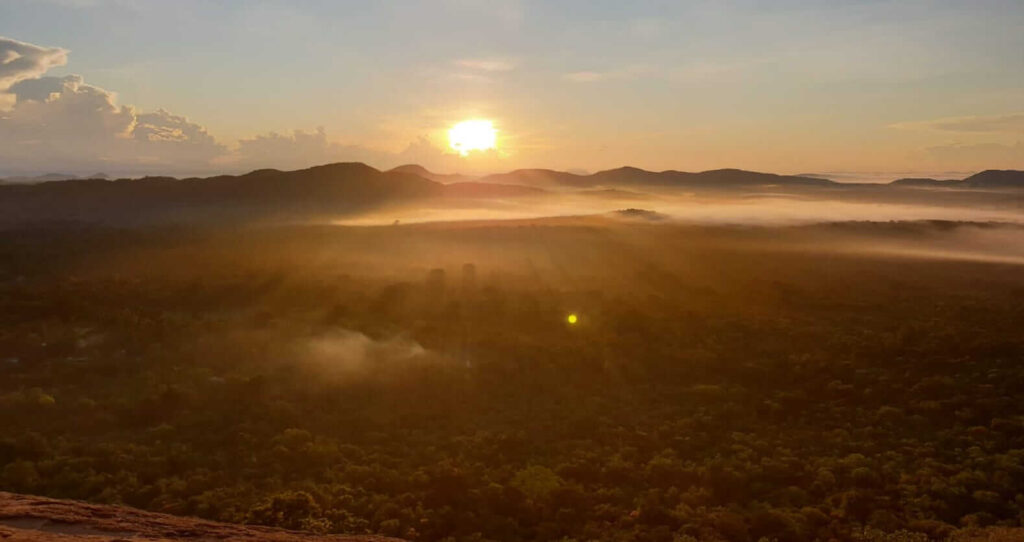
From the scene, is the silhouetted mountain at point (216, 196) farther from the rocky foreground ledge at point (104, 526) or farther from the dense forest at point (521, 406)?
the rocky foreground ledge at point (104, 526)

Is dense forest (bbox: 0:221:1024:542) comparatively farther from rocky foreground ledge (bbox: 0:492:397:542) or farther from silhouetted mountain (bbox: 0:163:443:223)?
silhouetted mountain (bbox: 0:163:443:223)

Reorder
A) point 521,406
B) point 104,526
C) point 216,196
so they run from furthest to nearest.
A: 1. point 216,196
2. point 521,406
3. point 104,526

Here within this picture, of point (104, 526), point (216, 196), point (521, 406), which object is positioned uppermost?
point (216, 196)

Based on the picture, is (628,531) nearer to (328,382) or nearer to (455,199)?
(328,382)

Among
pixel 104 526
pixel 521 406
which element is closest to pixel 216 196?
pixel 521 406

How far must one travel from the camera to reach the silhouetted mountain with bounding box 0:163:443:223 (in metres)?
106

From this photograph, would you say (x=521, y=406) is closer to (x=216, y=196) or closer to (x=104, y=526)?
(x=104, y=526)

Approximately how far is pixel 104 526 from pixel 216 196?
121 metres

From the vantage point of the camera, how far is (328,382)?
70.6ft

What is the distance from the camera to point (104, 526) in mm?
9805

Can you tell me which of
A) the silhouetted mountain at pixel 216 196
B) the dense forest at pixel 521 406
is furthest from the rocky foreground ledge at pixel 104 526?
the silhouetted mountain at pixel 216 196

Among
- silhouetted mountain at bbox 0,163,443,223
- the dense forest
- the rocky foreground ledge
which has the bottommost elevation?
the dense forest

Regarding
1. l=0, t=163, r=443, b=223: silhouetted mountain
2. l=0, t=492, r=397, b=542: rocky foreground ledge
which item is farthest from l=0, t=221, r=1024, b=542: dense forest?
l=0, t=163, r=443, b=223: silhouetted mountain

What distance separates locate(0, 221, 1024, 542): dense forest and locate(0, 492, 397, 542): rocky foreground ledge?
6.15ft
